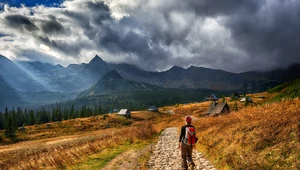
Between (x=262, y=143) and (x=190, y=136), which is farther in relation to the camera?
(x=190, y=136)

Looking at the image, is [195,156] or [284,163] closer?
[284,163]

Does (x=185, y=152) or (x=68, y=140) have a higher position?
(x=185, y=152)

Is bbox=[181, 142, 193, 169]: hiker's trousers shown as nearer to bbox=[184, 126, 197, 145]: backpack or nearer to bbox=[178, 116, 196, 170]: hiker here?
bbox=[178, 116, 196, 170]: hiker

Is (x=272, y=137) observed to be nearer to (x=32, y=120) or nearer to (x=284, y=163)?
(x=284, y=163)

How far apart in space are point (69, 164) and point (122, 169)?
19.0 ft

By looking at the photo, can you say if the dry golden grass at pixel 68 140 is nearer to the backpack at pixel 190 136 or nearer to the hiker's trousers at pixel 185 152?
the hiker's trousers at pixel 185 152

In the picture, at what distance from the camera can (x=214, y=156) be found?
14.9 m

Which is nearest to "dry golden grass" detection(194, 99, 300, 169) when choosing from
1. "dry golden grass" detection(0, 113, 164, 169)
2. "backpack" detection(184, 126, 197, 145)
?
"backpack" detection(184, 126, 197, 145)

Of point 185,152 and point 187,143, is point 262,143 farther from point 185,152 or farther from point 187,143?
point 185,152

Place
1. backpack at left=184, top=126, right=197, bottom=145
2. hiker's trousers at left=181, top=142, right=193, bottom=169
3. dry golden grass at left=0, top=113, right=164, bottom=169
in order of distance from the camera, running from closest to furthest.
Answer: backpack at left=184, top=126, right=197, bottom=145 < hiker's trousers at left=181, top=142, right=193, bottom=169 < dry golden grass at left=0, top=113, right=164, bottom=169

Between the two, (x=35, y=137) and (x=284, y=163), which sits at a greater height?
(x=284, y=163)

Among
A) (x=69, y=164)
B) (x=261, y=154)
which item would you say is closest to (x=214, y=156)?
(x=261, y=154)

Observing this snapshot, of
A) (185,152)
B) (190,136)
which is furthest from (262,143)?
(185,152)

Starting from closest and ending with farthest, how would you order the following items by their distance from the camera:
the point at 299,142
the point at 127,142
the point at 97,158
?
the point at 299,142, the point at 97,158, the point at 127,142
